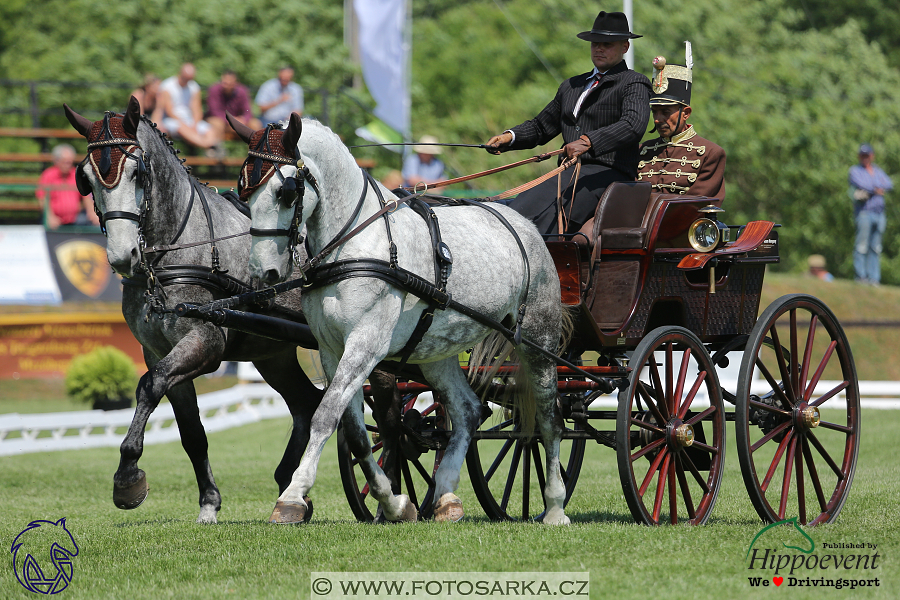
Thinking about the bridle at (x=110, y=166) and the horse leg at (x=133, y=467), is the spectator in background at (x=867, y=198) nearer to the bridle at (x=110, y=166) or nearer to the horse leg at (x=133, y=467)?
the bridle at (x=110, y=166)

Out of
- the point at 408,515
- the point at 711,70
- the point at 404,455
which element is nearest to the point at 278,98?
the point at 404,455

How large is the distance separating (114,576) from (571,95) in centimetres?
399

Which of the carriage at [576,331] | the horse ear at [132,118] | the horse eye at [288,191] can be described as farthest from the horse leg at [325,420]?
the horse ear at [132,118]

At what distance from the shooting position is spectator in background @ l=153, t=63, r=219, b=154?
1873 cm

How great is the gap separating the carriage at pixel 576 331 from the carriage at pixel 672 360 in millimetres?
12

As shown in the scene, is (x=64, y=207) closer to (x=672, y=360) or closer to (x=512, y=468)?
(x=512, y=468)

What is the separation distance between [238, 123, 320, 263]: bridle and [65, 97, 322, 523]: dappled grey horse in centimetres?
87

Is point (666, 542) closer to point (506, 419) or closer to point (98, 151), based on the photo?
point (506, 419)

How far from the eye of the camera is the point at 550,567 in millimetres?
4840

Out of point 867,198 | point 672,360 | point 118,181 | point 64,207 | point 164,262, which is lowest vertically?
point 64,207

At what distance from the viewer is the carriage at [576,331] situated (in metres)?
6.00

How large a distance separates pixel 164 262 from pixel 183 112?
13.2 meters

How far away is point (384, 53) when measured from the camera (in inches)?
803

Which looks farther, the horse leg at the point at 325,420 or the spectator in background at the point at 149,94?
the spectator in background at the point at 149,94
